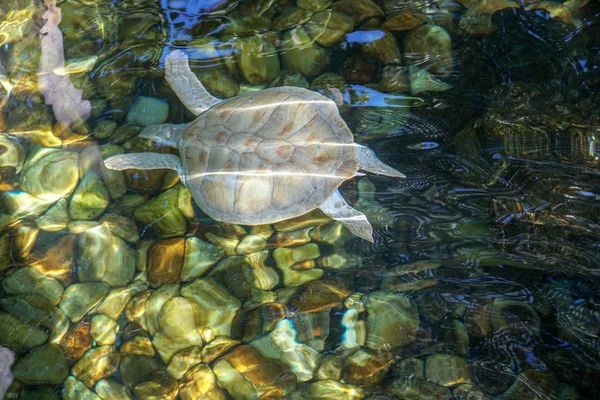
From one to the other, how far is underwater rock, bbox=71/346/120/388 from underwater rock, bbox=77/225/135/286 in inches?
21.0

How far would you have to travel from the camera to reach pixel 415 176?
10.4ft

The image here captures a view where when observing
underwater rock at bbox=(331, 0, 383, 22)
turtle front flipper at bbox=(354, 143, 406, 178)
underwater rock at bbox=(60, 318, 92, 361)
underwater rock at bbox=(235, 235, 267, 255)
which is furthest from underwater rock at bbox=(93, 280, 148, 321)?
underwater rock at bbox=(331, 0, 383, 22)

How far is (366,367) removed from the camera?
270 cm

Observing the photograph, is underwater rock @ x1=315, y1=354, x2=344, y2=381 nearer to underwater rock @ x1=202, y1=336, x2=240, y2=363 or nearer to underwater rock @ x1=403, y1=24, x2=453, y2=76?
underwater rock @ x1=202, y1=336, x2=240, y2=363

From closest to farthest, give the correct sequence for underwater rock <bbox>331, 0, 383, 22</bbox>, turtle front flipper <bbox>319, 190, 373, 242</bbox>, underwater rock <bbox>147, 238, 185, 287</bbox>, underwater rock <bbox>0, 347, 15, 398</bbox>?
1. underwater rock <bbox>0, 347, 15, 398</bbox>
2. turtle front flipper <bbox>319, 190, 373, 242</bbox>
3. underwater rock <bbox>147, 238, 185, 287</bbox>
4. underwater rock <bbox>331, 0, 383, 22</bbox>

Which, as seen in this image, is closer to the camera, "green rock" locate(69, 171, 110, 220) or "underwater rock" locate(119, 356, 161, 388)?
"underwater rock" locate(119, 356, 161, 388)

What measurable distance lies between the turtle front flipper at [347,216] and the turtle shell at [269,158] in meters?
0.11

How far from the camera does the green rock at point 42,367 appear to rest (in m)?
2.82

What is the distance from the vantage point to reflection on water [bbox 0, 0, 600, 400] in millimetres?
2678

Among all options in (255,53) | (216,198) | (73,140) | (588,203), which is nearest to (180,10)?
(255,53)

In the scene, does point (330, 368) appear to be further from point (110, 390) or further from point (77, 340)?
point (77, 340)

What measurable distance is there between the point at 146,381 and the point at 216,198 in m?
1.47

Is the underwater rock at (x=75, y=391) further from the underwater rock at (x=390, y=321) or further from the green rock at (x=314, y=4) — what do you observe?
the green rock at (x=314, y=4)

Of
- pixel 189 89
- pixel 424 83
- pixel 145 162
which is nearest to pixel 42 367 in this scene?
pixel 145 162
